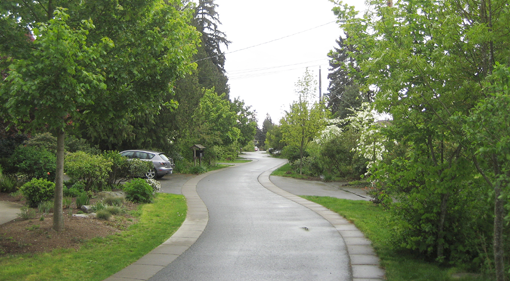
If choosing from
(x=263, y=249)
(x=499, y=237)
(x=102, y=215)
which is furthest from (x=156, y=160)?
(x=499, y=237)

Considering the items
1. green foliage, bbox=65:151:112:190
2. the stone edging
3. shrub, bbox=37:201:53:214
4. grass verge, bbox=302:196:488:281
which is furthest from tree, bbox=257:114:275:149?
shrub, bbox=37:201:53:214

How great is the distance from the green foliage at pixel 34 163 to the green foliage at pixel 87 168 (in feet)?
3.73

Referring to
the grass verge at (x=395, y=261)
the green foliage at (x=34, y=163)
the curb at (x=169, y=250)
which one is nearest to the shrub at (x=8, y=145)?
the green foliage at (x=34, y=163)

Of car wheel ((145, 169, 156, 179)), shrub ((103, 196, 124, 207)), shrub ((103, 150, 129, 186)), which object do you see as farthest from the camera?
car wheel ((145, 169, 156, 179))

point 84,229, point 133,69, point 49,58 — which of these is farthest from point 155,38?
point 84,229

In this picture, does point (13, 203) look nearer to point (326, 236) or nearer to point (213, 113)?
point (326, 236)

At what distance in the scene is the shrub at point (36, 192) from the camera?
953 cm

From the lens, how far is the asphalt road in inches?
233

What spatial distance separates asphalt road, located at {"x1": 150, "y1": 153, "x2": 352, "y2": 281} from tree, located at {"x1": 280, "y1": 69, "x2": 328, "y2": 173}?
14.5m

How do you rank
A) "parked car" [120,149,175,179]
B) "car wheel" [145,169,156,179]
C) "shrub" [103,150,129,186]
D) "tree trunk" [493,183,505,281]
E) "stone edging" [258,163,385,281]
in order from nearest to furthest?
"tree trunk" [493,183,505,281] < "stone edging" [258,163,385,281] < "shrub" [103,150,129,186] < "car wheel" [145,169,156,179] < "parked car" [120,149,175,179]

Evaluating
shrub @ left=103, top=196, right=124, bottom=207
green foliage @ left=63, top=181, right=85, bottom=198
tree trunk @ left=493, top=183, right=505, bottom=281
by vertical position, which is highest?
tree trunk @ left=493, top=183, right=505, bottom=281

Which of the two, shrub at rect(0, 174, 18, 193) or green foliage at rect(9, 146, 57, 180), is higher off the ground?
green foliage at rect(9, 146, 57, 180)

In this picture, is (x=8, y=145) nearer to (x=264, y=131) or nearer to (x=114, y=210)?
(x=114, y=210)

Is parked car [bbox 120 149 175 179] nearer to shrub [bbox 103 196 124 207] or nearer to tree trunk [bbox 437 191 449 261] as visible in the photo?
shrub [bbox 103 196 124 207]
